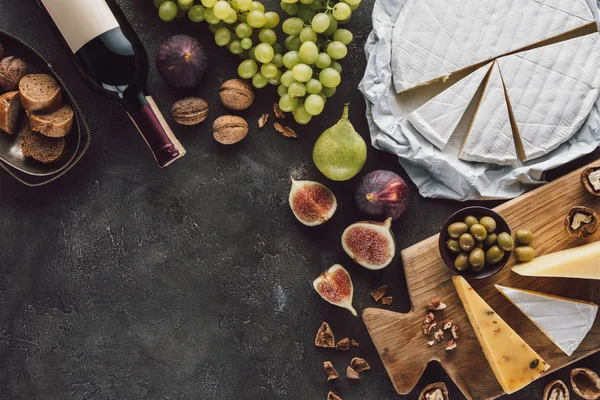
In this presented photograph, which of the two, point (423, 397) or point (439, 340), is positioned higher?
point (439, 340)

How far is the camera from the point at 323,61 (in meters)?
1.94

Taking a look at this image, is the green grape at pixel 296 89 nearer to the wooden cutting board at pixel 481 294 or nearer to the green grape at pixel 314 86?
the green grape at pixel 314 86

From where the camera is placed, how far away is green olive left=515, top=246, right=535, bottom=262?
6.40ft

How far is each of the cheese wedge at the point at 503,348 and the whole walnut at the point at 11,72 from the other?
5.36 ft

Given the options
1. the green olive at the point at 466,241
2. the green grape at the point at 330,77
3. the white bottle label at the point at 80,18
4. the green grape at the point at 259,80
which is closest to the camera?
the white bottle label at the point at 80,18

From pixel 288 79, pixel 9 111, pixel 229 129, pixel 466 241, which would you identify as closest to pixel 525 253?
pixel 466 241

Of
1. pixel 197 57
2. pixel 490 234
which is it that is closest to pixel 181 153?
pixel 197 57

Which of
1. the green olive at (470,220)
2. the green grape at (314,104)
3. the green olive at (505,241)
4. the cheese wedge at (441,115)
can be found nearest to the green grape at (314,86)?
the green grape at (314,104)

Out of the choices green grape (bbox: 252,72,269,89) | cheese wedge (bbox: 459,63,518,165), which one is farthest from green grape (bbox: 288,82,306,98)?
cheese wedge (bbox: 459,63,518,165)

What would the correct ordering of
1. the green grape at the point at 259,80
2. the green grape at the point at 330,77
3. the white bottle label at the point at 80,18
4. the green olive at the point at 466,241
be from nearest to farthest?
the white bottle label at the point at 80,18, the green olive at the point at 466,241, the green grape at the point at 330,77, the green grape at the point at 259,80

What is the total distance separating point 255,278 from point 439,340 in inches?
27.7

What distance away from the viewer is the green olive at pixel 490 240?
1.84 meters

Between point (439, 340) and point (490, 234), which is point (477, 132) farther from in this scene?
point (439, 340)

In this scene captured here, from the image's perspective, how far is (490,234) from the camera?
1.86 meters
